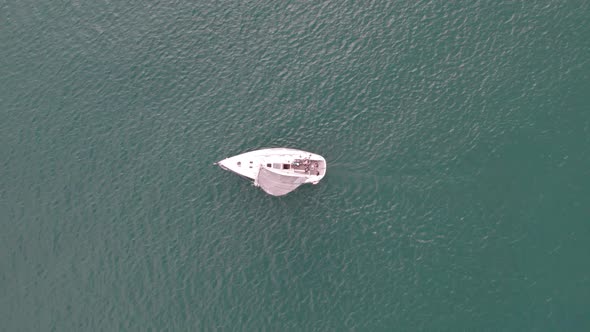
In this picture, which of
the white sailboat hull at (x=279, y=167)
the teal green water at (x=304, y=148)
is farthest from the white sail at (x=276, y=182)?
the teal green water at (x=304, y=148)

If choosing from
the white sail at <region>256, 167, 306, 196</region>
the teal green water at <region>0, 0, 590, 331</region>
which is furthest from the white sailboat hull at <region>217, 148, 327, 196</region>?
the teal green water at <region>0, 0, 590, 331</region>

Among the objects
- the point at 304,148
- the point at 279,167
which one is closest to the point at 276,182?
the point at 279,167

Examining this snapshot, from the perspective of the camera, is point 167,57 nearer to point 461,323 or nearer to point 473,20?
point 473,20

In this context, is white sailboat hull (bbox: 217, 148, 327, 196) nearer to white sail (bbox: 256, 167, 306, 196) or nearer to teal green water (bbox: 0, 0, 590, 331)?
white sail (bbox: 256, 167, 306, 196)

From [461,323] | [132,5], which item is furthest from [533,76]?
[132,5]

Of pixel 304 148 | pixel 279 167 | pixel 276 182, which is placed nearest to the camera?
pixel 276 182

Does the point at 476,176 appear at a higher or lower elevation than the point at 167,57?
lower

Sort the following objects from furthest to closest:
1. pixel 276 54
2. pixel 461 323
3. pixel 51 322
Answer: pixel 276 54 → pixel 51 322 → pixel 461 323

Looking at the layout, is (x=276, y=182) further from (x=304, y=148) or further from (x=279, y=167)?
(x=304, y=148)
